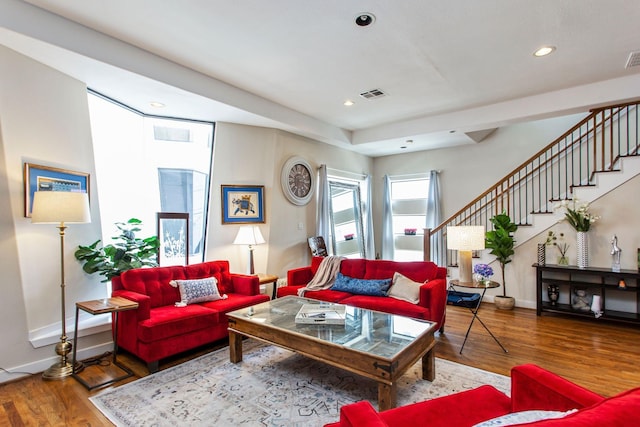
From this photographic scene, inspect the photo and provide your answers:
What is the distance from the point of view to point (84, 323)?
3.12 m

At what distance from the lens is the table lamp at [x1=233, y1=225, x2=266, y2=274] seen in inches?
174

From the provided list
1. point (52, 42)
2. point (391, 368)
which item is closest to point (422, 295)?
point (391, 368)

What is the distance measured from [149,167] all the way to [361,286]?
3.14 m

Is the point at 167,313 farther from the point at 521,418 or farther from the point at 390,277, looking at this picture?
the point at 521,418

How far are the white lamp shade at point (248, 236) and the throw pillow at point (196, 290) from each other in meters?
0.84

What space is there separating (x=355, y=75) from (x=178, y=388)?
3.48m

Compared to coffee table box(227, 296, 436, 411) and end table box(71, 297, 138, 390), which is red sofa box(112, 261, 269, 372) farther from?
coffee table box(227, 296, 436, 411)

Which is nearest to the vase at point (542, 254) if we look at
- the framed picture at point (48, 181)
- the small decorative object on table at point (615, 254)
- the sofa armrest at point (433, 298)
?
the small decorative object on table at point (615, 254)

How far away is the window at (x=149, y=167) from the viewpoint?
3.66 m

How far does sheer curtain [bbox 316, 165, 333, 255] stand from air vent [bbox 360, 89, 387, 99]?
1719mm

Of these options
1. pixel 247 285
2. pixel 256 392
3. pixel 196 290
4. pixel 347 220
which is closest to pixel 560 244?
pixel 347 220

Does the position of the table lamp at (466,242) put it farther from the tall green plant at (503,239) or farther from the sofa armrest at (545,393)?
the sofa armrest at (545,393)

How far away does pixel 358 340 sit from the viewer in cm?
233

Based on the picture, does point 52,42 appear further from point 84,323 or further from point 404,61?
point 404,61
